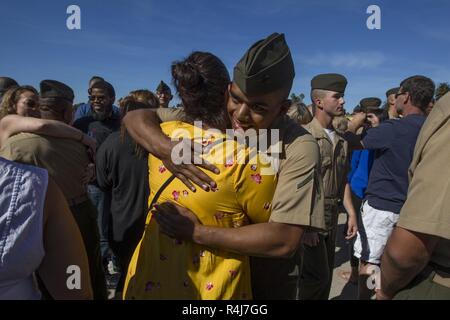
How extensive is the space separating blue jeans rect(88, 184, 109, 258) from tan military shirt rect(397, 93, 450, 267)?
3.00 meters

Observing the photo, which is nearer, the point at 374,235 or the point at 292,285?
the point at 292,285

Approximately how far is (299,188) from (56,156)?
1.81 metres

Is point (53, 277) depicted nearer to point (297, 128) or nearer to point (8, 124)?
point (297, 128)

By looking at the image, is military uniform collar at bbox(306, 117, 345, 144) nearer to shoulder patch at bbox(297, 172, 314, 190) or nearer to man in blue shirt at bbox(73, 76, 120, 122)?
shoulder patch at bbox(297, 172, 314, 190)

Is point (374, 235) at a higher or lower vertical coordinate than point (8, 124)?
lower

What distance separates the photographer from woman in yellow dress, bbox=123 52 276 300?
1175 millimetres

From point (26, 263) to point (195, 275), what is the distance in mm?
557

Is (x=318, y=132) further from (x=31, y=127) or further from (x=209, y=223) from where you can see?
(x=31, y=127)

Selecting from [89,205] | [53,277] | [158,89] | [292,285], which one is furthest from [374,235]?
[158,89]

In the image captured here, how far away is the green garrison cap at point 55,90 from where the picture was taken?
2.51 meters

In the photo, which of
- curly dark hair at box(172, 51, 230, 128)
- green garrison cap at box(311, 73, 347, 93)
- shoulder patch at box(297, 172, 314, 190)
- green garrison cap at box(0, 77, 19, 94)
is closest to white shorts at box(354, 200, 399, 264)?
green garrison cap at box(311, 73, 347, 93)

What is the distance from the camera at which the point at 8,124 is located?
89.8 inches

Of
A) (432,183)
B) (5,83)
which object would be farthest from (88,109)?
(432,183)

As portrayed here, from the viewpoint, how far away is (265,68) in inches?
50.9
